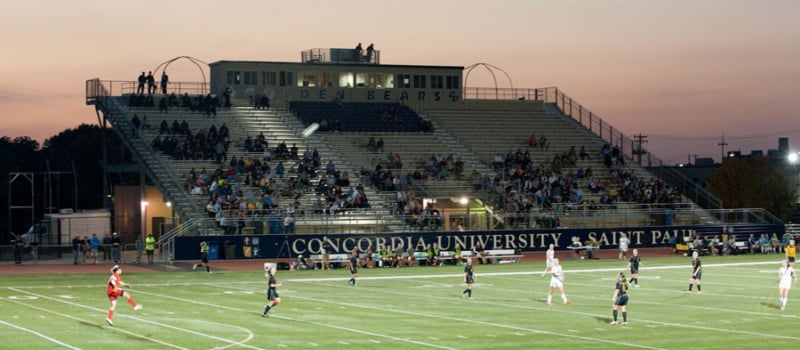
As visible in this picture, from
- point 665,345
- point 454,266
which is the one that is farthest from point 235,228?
point 665,345

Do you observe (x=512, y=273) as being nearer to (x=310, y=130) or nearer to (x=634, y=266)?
(x=634, y=266)

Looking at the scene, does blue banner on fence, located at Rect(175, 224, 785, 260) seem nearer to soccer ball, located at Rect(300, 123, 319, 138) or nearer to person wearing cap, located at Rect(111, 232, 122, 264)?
person wearing cap, located at Rect(111, 232, 122, 264)

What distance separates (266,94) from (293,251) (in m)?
24.3

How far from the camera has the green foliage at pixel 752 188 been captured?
99688mm

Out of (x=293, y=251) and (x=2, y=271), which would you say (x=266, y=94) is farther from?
(x=2, y=271)

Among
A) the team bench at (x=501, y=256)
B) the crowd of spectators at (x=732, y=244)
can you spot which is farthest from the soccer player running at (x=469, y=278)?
the crowd of spectators at (x=732, y=244)

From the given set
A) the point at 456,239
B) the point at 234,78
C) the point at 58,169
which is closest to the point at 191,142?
the point at 234,78

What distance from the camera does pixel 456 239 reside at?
63.6 meters

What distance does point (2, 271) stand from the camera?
2069 inches

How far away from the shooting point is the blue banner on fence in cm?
6000

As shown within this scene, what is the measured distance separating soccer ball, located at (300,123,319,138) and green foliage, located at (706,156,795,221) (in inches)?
1568

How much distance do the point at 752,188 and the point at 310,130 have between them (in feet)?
142

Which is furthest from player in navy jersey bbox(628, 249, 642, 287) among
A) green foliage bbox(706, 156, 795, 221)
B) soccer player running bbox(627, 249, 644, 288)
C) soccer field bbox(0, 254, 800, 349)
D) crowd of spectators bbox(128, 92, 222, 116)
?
green foliage bbox(706, 156, 795, 221)

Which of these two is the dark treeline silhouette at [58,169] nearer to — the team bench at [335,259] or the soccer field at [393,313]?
the team bench at [335,259]
